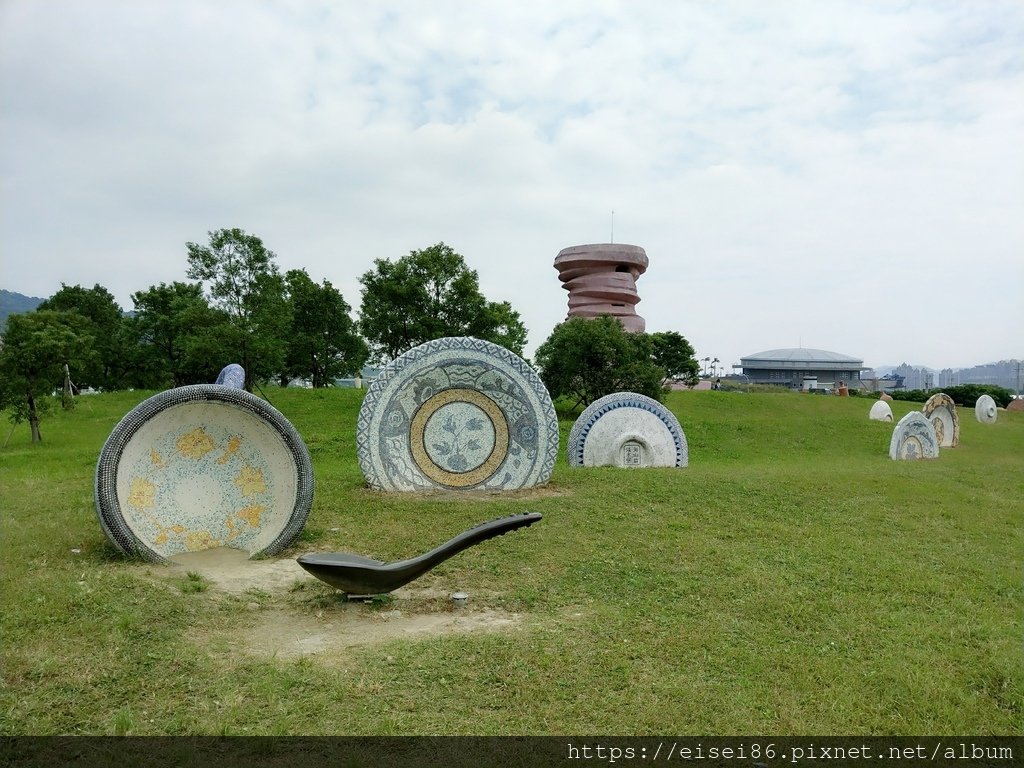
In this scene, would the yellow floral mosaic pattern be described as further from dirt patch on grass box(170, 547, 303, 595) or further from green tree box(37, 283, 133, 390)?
green tree box(37, 283, 133, 390)

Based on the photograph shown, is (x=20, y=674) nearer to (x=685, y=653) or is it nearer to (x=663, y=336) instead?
(x=685, y=653)

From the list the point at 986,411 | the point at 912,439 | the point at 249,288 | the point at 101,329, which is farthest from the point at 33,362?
the point at 986,411

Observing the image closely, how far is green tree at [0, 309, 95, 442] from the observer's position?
51.1 feet

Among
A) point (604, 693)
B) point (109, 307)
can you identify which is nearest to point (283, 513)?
point (604, 693)

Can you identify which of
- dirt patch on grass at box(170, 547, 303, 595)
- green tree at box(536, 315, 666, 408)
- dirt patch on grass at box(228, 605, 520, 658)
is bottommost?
dirt patch on grass at box(228, 605, 520, 658)

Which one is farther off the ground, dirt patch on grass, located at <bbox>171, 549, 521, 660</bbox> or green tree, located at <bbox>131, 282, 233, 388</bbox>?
green tree, located at <bbox>131, 282, 233, 388</bbox>

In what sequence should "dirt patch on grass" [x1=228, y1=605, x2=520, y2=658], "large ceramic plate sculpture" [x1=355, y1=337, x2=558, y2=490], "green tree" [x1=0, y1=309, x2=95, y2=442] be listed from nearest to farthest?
"dirt patch on grass" [x1=228, y1=605, x2=520, y2=658] < "large ceramic plate sculpture" [x1=355, y1=337, x2=558, y2=490] < "green tree" [x1=0, y1=309, x2=95, y2=442]

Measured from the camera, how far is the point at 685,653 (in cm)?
443

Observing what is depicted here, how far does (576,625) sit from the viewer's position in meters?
4.93

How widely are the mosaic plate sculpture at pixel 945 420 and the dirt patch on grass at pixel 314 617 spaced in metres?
20.6

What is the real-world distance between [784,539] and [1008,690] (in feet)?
11.5

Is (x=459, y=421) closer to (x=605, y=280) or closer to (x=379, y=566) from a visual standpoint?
(x=379, y=566)

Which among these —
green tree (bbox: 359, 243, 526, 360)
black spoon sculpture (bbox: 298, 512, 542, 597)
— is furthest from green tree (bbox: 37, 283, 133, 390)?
black spoon sculpture (bbox: 298, 512, 542, 597)

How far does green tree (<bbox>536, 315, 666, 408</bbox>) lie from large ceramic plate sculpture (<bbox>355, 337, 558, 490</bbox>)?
11.1 m
